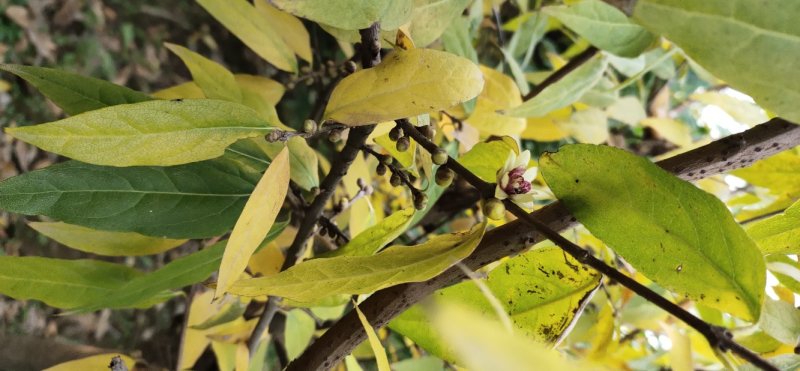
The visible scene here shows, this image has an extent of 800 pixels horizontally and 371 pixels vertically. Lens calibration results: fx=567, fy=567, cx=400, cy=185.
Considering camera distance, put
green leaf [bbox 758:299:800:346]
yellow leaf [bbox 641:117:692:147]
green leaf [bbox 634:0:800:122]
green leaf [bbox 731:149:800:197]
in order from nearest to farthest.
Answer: green leaf [bbox 634:0:800:122], green leaf [bbox 758:299:800:346], green leaf [bbox 731:149:800:197], yellow leaf [bbox 641:117:692:147]

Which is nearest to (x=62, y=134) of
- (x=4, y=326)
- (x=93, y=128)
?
(x=93, y=128)

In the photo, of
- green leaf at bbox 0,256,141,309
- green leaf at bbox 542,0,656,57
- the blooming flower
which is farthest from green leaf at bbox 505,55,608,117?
green leaf at bbox 0,256,141,309

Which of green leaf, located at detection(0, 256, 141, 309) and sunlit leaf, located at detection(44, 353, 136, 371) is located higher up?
green leaf, located at detection(0, 256, 141, 309)

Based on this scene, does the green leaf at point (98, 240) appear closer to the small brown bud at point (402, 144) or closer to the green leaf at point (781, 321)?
the small brown bud at point (402, 144)

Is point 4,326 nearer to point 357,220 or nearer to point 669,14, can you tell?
point 357,220

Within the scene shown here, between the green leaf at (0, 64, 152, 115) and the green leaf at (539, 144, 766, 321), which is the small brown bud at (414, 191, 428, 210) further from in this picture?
the green leaf at (0, 64, 152, 115)

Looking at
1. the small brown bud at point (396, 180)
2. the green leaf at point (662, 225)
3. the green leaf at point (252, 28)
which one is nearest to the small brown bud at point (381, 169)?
the small brown bud at point (396, 180)
